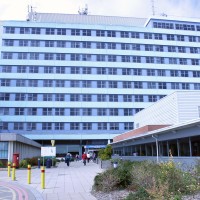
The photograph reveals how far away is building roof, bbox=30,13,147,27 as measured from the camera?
74.3 m

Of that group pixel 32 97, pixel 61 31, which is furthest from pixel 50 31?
pixel 32 97

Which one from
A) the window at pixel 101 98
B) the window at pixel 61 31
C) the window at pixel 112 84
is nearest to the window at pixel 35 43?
the window at pixel 61 31

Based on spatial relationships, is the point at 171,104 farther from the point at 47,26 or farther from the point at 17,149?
the point at 47,26

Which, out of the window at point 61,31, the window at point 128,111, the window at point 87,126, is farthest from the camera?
the window at point 61,31

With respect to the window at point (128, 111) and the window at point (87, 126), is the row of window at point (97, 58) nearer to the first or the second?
the window at point (128, 111)

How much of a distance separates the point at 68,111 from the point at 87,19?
1030 inches

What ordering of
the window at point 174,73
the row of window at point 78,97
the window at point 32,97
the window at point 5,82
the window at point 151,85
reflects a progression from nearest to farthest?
the row of window at point 78,97 → the window at point 32,97 → the window at point 5,82 → the window at point 151,85 → the window at point 174,73

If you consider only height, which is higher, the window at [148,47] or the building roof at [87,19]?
the building roof at [87,19]

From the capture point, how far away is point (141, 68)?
6744 cm

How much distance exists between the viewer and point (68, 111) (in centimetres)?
6341

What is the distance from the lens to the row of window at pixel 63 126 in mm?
61312

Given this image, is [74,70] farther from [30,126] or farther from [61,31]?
[30,126]

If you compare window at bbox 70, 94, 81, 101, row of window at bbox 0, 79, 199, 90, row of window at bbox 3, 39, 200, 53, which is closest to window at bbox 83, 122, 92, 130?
window at bbox 70, 94, 81, 101

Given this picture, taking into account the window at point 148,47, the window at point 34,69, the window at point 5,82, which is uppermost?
the window at point 148,47
